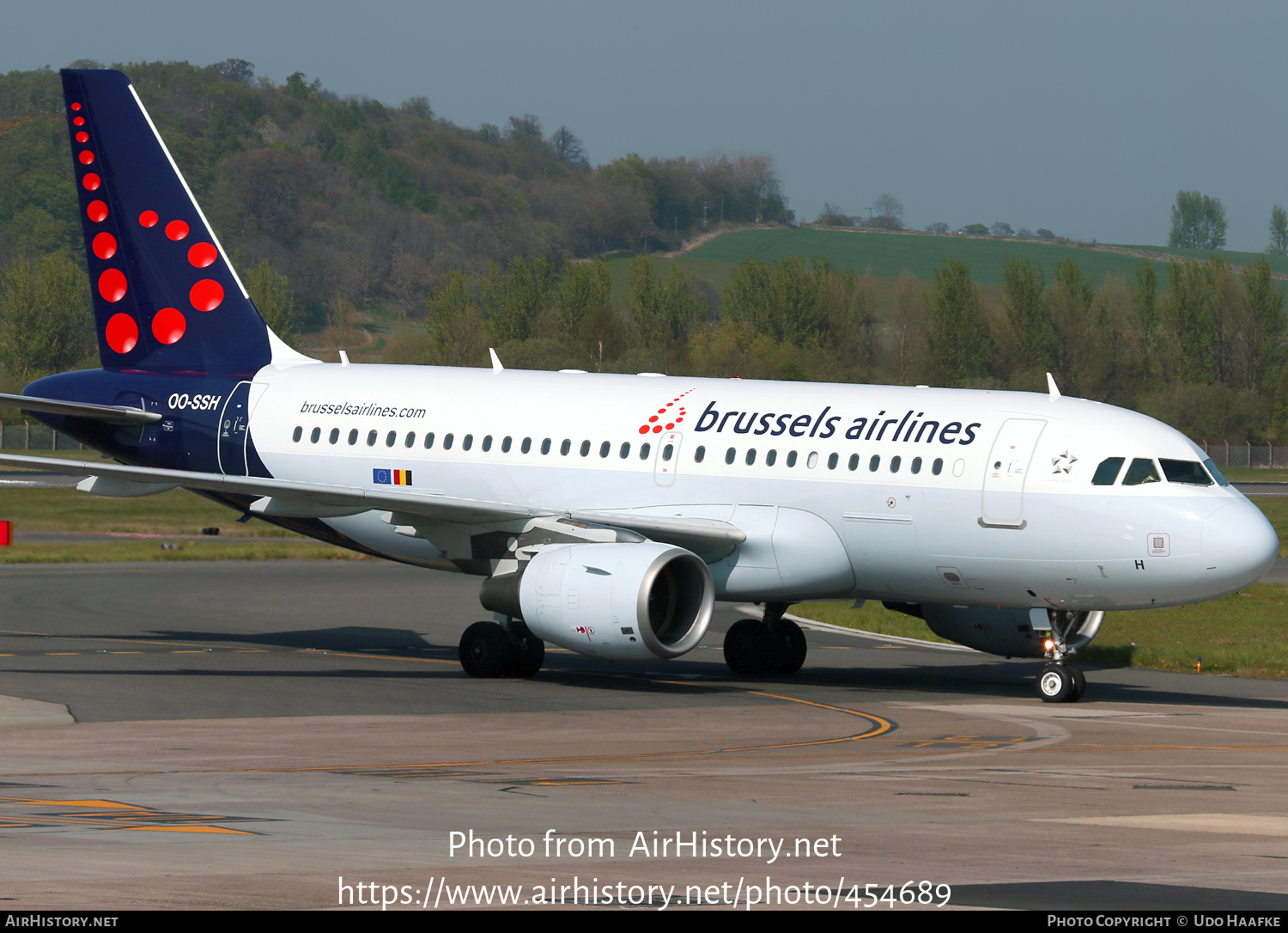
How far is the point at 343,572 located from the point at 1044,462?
23.7m

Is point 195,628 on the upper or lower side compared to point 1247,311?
lower

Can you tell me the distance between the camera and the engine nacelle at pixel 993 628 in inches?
1059

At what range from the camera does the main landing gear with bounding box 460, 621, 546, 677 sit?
85.9ft

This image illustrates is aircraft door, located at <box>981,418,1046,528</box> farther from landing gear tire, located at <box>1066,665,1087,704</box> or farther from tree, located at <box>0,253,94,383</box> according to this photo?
tree, located at <box>0,253,94,383</box>

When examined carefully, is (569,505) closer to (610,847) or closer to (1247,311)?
(610,847)

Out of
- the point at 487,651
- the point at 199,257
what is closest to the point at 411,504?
the point at 487,651

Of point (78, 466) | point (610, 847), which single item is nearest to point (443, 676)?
point (78, 466)

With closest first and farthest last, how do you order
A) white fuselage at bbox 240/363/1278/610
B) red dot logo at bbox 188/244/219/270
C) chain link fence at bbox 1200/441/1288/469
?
white fuselage at bbox 240/363/1278/610
red dot logo at bbox 188/244/219/270
chain link fence at bbox 1200/441/1288/469

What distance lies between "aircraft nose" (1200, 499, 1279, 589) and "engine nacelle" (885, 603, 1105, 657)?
12.5 feet

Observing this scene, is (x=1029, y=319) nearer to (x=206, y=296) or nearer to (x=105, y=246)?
(x=206, y=296)

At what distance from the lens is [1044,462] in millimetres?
24000

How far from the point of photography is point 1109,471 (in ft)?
77.7

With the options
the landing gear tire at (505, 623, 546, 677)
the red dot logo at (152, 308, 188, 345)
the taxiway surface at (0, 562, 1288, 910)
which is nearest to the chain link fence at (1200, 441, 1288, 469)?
the taxiway surface at (0, 562, 1288, 910)

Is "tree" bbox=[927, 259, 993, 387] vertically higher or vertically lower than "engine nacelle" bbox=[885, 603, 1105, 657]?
higher
